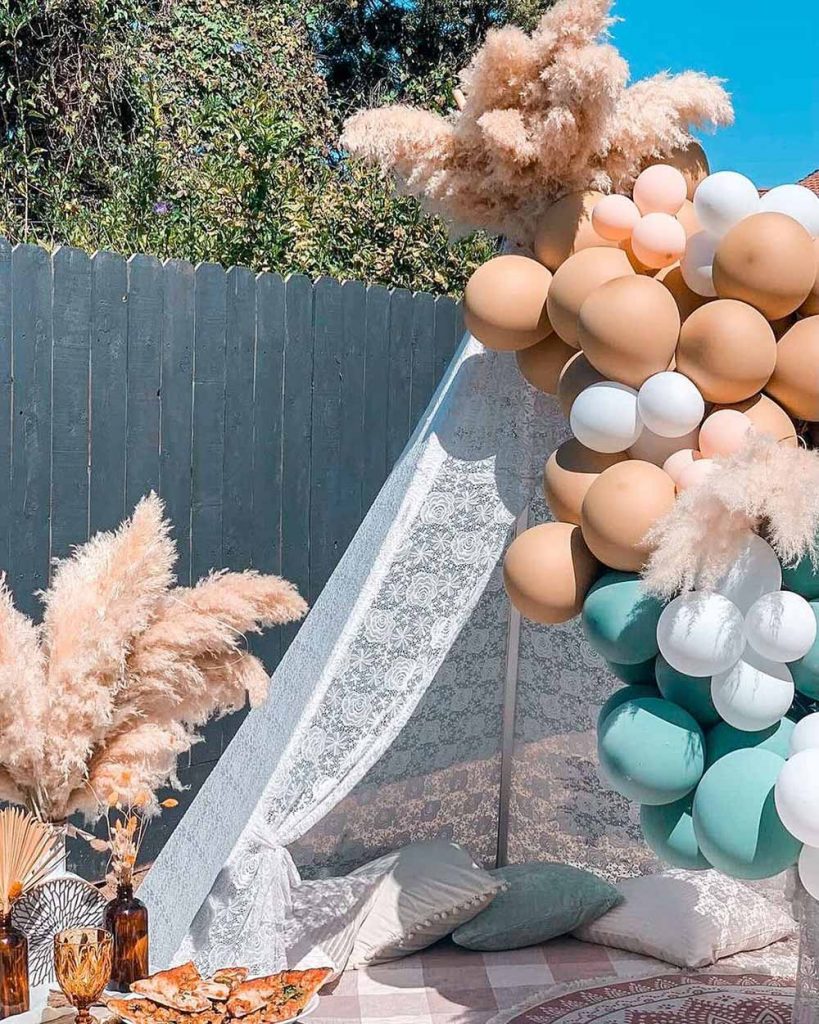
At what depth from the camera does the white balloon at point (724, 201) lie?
1874mm

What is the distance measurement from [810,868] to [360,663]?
3.10 feet

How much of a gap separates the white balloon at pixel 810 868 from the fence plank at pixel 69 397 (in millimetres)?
1959

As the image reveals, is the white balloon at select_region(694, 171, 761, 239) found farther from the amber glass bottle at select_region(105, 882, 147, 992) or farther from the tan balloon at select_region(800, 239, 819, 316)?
the amber glass bottle at select_region(105, 882, 147, 992)

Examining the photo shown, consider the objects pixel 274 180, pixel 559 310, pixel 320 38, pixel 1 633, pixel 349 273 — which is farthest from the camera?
pixel 320 38

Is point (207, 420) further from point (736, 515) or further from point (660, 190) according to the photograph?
point (736, 515)

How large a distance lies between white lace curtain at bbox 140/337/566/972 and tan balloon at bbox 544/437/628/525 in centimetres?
32

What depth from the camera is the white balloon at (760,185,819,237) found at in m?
1.92

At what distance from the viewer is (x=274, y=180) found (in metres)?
5.16

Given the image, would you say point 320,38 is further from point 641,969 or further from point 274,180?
point 641,969

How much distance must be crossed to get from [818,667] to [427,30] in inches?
292

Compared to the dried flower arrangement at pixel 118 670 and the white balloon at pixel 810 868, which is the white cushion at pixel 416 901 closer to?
the dried flower arrangement at pixel 118 670

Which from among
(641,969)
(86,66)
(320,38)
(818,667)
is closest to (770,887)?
(641,969)

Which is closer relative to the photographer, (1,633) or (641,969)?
(1,633)

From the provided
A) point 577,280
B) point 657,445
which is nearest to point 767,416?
point 657,445
